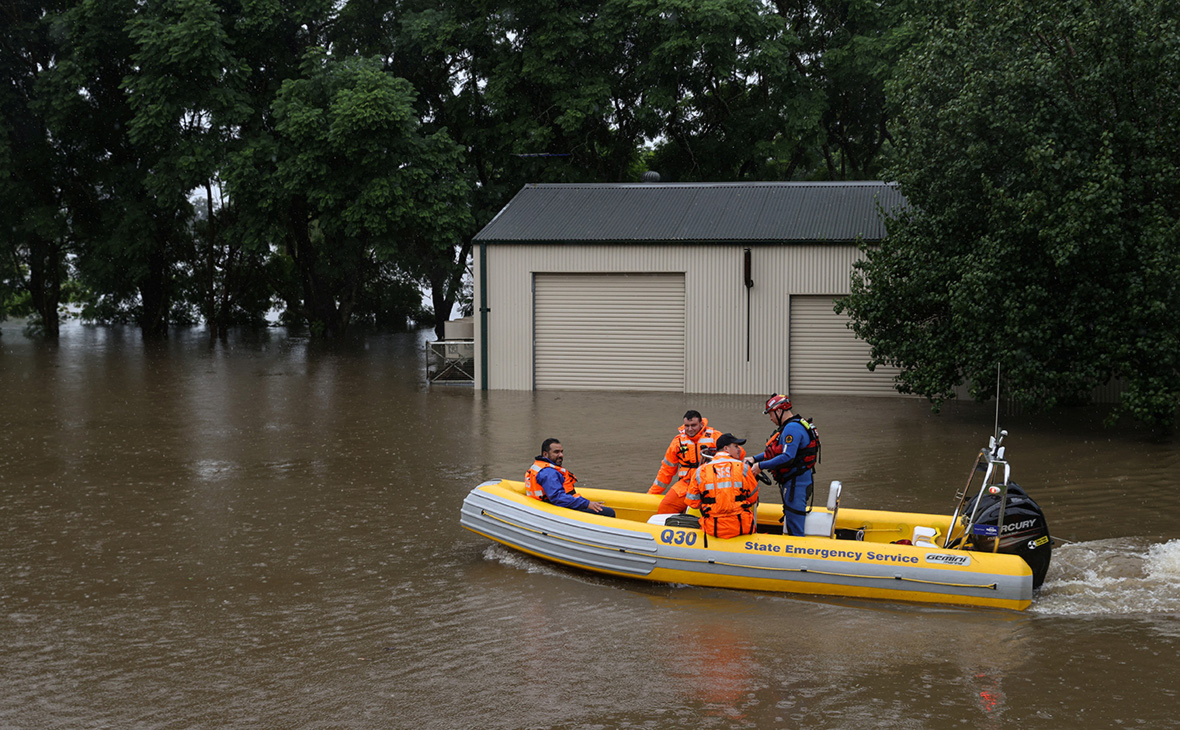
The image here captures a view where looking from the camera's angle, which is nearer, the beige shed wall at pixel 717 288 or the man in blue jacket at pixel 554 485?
the man in blue jacket at pixel 554 485

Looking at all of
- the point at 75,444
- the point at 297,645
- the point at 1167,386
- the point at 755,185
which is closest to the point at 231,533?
the point at 297,645

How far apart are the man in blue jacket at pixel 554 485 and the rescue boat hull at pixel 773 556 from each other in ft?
0.46

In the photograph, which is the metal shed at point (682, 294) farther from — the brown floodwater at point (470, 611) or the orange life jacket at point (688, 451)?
the orange life jacket at point (688, 451)

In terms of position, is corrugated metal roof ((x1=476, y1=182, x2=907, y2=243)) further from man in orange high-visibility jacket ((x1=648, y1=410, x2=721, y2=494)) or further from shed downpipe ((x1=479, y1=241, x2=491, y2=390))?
man in orange high-visibility jacket ((x1=648, y1=410, x2=721, y2=494))

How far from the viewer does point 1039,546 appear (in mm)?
8570

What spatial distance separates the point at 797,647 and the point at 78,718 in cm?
476

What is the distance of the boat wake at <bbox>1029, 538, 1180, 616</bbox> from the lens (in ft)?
27.1

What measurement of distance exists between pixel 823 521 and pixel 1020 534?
66.8 inches

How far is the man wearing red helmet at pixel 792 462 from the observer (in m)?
9.42

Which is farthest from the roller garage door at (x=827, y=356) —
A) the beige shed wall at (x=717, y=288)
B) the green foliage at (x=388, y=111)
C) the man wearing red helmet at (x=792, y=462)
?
the man wearing red helmet at (x=792, y=462)

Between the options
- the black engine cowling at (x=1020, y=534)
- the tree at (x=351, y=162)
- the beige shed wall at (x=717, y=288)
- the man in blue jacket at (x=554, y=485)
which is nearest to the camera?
A: the black engine cowling at (x=1020, y=534)

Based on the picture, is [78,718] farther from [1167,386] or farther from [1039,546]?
[1167,386]

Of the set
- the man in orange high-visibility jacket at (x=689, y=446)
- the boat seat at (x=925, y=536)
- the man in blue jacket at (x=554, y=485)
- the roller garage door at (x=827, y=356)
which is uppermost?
the roller garage door at (x=827, y=356)

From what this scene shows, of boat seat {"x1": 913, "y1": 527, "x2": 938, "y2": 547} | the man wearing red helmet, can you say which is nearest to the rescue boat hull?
boat seat {"x1": 913, "y1": 527, "x2": 938, "y2": 547}
